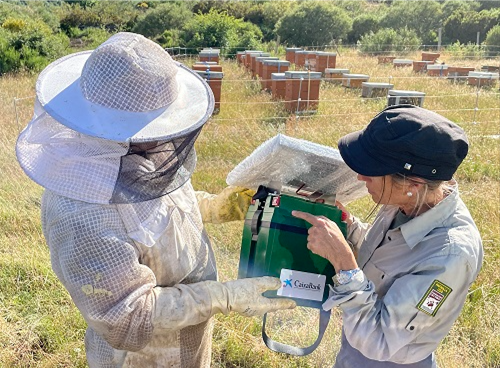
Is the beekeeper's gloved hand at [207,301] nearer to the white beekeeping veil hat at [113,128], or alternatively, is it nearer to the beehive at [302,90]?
the white beekeeping veil hat at [113,128]

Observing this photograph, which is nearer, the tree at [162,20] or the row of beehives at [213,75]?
the row of beehives at [213,75]

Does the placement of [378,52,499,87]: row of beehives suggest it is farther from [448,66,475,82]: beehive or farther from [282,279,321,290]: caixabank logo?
[282,279,321,290]: caixabank logo

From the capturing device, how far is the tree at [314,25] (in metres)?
29.5

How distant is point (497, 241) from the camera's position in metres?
4.05

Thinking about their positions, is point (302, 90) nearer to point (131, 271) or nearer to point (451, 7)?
point (131, 271)

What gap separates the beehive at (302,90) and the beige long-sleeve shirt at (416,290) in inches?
338

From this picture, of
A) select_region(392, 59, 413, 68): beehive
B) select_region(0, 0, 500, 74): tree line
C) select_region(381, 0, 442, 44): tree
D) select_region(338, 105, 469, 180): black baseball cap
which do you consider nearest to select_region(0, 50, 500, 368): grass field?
select_region(338, 105, 469, 180): black baseball cap

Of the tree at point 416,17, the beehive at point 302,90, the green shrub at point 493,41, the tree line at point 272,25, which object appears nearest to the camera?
the beehive at point 302,90

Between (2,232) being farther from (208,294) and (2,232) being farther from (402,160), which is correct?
(402,160)

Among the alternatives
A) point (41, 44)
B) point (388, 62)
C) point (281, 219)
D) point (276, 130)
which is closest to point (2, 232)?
point (281, 219)

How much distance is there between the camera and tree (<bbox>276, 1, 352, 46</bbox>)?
2953 cm

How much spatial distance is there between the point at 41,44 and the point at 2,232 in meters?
16.9

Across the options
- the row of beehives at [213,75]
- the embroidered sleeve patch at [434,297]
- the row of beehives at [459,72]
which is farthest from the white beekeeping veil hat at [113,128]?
the row of beehives at [459,72]

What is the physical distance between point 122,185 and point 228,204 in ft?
2.45
